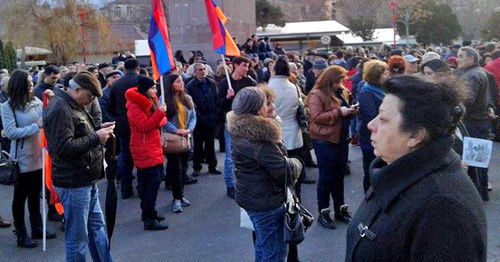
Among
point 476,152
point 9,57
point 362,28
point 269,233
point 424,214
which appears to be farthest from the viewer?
point 362,28

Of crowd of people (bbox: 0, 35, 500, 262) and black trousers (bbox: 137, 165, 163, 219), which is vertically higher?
crowd of people (bbox: 0, 35, 500, 262)

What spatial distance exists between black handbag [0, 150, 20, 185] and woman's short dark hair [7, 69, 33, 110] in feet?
1.89

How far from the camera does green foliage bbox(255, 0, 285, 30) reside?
118 feet

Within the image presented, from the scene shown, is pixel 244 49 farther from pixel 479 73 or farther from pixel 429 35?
pixel 429 35

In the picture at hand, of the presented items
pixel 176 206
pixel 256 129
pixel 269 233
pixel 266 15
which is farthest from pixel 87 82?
pixel 266 15

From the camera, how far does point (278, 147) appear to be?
14.1 ft

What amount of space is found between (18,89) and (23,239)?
65.0 inches

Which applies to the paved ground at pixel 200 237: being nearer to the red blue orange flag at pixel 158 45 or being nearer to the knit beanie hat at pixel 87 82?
the red blue orange flag at pixel 158 45

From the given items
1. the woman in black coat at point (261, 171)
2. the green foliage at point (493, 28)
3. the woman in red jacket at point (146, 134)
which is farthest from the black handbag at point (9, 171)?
the green foliage at point (493, 28)

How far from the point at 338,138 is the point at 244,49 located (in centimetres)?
1129

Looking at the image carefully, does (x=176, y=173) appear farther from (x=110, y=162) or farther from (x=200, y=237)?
(x=110, y=162)

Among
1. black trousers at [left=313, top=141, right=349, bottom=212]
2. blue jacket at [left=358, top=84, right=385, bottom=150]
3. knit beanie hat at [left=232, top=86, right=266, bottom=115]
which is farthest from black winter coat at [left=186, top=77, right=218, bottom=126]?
Answer: knit beanie hat at [left=232, top=86, right=266, bottom=115]

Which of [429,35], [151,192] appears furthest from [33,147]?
[429,35]

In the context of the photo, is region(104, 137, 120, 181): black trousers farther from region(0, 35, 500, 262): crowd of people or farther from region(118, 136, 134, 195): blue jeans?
region(118, 136, 134, 195): blue jeans
